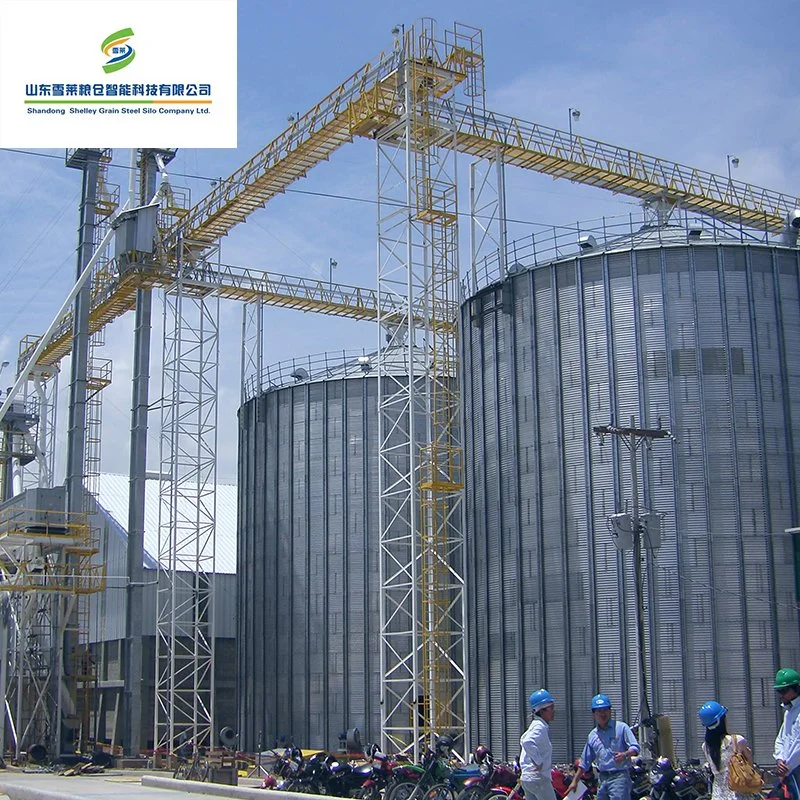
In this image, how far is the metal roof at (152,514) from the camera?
68.6m

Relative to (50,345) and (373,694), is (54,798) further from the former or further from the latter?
(50,345)

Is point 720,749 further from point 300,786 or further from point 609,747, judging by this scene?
point 300,786

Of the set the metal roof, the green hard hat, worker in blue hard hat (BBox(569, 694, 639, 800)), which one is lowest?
worker in blue hard hat (BBox(569, 694, 639, 800))

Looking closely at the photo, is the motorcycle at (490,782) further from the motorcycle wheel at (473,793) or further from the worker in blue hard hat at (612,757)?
the worker in blue hard hat at (612,757)

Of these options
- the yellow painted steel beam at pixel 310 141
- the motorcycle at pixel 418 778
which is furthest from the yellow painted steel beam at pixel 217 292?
the motorcycle at pixel 418 778

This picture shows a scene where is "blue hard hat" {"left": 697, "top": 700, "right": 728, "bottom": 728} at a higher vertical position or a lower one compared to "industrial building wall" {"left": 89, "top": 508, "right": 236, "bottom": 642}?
lower

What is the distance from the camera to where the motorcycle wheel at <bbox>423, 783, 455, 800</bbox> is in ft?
74.1

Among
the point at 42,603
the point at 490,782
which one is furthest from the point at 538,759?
the point at 42,603

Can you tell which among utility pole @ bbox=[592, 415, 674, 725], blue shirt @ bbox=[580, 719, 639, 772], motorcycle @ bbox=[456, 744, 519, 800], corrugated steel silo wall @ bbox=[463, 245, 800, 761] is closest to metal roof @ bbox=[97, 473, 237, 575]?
corrugated steel silo wall @ bbox=[463, 245, 800, 761]

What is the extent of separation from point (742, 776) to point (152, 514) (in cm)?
6184

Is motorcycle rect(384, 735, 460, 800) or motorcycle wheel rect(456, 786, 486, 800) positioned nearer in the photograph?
motorcycle wheel rect(456, 786, 486, 800)

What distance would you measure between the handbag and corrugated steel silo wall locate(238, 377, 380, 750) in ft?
123

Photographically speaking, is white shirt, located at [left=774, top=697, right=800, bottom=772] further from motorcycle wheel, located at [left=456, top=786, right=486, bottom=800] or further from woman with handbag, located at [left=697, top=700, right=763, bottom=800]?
motorcycle wheel, located at [left=456, top=786, right=486, bottom=800]

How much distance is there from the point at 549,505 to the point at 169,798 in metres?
17.3
